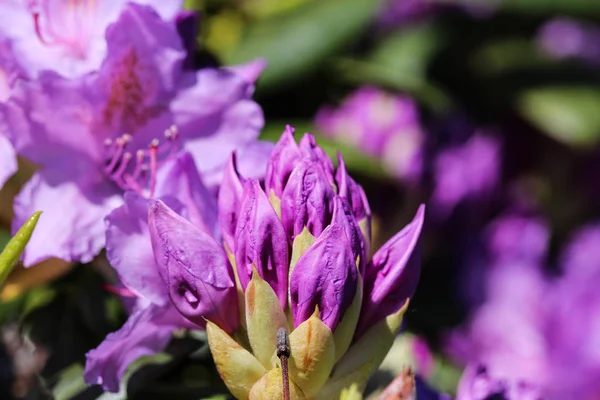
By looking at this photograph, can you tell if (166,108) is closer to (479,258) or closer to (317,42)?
(317,42)

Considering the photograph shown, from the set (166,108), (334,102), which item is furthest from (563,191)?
(166,108)

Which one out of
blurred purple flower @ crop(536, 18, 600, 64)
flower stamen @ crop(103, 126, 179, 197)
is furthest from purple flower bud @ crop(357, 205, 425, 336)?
blurred purple flower @ crop(536, 18, 600, 64)

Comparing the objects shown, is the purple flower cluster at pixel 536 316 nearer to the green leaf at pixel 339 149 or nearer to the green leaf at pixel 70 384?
the green leaf at pixel 339 149

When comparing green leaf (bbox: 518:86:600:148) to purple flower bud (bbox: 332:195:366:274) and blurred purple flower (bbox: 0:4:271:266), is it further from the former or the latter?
purple flower bud (bbox: 332:195:366:274)

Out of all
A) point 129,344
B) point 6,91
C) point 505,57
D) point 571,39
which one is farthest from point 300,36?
point 571,39

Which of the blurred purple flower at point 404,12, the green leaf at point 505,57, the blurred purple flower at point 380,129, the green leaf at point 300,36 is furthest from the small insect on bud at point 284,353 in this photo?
the blurred purple flower at point 404,12
